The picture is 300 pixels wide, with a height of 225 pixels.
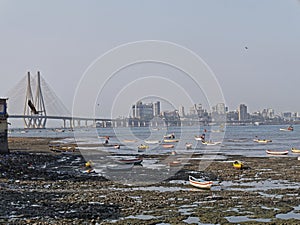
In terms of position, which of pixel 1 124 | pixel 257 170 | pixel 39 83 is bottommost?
pixel 257 170

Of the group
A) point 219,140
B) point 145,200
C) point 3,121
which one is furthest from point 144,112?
point 145,200

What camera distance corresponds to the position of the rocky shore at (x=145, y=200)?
16789 millimetres

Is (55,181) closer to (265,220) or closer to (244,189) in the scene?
(244,189)

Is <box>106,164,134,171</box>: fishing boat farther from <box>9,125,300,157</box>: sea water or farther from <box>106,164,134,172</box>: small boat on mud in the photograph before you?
<box>9,125,300,157</box>: sea water

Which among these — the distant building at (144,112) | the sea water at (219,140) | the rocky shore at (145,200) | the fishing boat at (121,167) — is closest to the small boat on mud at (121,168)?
the fishing boat at (121,167)

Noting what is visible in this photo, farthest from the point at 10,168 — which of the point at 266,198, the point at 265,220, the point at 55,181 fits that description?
the point at 265,220

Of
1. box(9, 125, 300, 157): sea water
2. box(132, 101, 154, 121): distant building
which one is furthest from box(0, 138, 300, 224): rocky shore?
box(132, 101, 154, 121): distant building

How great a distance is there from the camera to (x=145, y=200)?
20.7 metres

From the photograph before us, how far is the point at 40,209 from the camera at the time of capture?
1800 cm

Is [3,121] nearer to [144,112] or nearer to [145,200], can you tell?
[145,200]

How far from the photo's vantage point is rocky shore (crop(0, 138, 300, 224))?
16.8 metres

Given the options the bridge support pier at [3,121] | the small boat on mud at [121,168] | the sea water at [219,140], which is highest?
the bridge support pier at [3,121]

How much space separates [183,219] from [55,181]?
471 inches

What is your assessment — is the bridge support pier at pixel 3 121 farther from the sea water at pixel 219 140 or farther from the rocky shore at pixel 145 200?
the sea water at pixel 219 140
